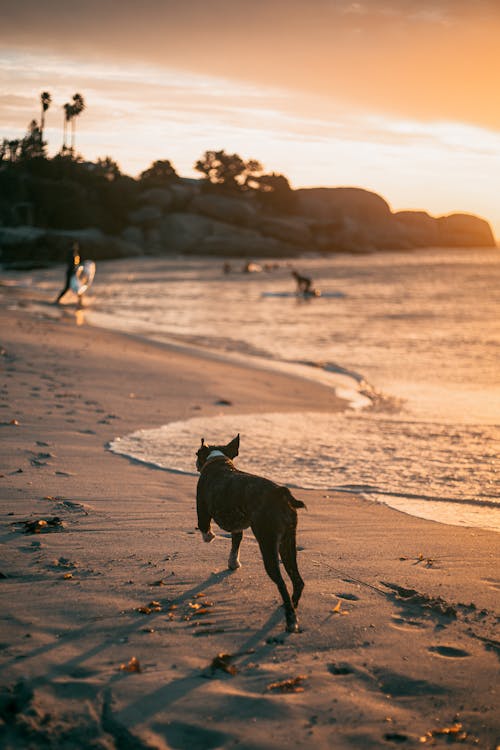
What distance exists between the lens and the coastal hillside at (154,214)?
86500 mm

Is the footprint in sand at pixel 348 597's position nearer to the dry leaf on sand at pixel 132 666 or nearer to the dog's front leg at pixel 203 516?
the dog's front leg at pixel 203 516

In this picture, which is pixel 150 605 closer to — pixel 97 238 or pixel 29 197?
pixel 97 238

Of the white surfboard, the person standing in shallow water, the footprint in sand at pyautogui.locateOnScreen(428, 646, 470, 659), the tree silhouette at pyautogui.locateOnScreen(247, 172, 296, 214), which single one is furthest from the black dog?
the tree silhouette at pyautogui.locateOnScreen(247, 172, 296, 214)

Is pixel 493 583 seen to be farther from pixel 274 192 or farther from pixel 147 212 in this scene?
pixel 274 192

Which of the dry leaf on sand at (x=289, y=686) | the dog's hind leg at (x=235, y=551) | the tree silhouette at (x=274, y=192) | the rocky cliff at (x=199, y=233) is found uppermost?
the tree silhouette at (x=274, y=192)

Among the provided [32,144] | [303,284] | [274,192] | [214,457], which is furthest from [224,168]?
[214,457]

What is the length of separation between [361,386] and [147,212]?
93.5m

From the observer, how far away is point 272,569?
4.59 metres

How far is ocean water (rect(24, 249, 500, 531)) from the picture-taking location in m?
8.73

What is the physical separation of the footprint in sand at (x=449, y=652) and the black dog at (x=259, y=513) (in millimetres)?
889

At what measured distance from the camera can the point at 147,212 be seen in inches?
4122

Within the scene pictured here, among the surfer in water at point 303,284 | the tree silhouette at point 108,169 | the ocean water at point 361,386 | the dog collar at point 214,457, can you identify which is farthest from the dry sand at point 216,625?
the tree silhouette at point 108,169

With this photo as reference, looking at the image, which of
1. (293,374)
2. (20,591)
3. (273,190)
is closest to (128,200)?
(273,190)

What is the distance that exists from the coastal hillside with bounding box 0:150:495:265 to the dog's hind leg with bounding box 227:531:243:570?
6910 cm
